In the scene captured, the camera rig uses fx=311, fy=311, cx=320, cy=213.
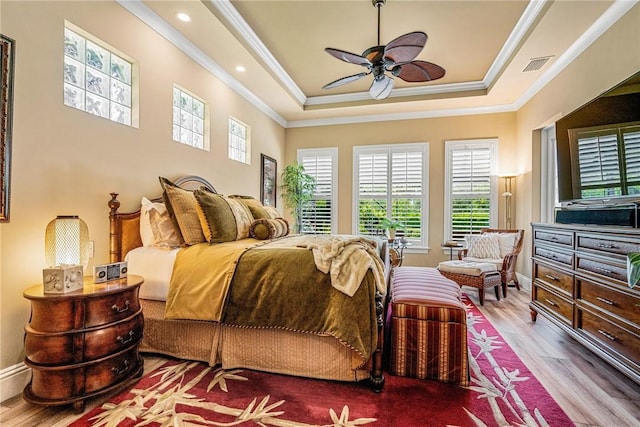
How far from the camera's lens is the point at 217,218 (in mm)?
2594

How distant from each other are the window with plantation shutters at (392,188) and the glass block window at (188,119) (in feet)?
10.1

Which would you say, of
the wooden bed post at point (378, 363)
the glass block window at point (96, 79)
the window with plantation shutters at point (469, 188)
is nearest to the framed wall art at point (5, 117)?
the glass block window at point (96, 79)

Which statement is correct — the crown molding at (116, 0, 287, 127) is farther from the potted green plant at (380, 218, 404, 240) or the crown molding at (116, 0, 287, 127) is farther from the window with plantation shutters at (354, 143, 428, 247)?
the potted green plant at (380, 218, 404, 240)

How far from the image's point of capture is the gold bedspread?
1.93m

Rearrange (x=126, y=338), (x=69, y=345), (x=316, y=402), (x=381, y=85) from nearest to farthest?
(x=69, y=345), (x=316, y=402), (x=126, y=338), (x=381, y=85)

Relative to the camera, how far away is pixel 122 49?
106 inches

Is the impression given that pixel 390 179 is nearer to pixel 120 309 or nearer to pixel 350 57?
pixel 350 57

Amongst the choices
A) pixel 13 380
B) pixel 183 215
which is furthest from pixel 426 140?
pixel 13 380

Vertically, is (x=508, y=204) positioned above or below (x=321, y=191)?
below

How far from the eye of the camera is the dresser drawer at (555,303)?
8.47 ft

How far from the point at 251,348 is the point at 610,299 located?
2519 millimetres

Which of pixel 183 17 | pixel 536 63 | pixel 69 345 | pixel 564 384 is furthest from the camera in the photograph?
pixel 536 63

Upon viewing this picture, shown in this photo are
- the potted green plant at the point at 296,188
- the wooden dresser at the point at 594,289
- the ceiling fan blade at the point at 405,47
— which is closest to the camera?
the wooden dresser at the point at 594,289

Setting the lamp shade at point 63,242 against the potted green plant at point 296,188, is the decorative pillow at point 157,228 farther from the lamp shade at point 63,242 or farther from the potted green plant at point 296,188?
the potted green plant at point 296,188
